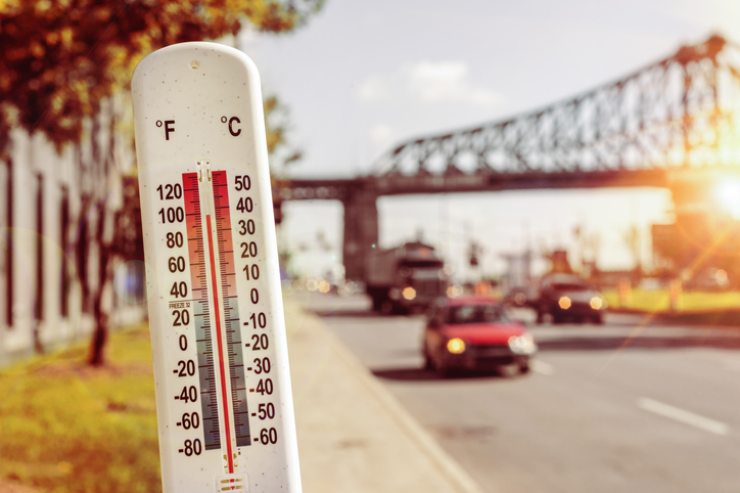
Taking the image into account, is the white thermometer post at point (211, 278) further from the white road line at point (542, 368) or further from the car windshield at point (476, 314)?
the car windshield at point (476, 314)

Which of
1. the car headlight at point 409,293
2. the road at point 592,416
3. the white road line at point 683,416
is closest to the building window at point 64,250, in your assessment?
the road at point 592,416

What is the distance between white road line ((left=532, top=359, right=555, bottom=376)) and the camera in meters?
21.1

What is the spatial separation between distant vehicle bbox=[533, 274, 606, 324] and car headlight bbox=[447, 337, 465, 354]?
18504 millimetres

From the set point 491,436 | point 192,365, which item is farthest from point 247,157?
point 491,436

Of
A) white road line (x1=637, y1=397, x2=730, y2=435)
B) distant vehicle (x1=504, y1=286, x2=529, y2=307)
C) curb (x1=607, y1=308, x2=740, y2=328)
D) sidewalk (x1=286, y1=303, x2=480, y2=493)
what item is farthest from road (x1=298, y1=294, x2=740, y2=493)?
distant vehicle (x1=504, y1=286, x2=529, y2=307)

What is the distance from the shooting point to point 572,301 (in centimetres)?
3847

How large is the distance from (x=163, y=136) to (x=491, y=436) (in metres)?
11.0

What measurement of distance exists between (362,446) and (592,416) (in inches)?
189

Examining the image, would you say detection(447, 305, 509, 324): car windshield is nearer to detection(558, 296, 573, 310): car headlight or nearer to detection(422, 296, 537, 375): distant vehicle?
detection(422, 296, 537, 375): distant vehicle

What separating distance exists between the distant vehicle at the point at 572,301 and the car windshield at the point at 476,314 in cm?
1663

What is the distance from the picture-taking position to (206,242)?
9.09 feet

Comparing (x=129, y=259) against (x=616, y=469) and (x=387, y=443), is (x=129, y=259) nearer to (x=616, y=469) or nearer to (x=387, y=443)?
(x=387, y=443)

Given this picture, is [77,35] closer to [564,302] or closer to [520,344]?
[520,344]

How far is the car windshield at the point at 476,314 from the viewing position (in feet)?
70.5
